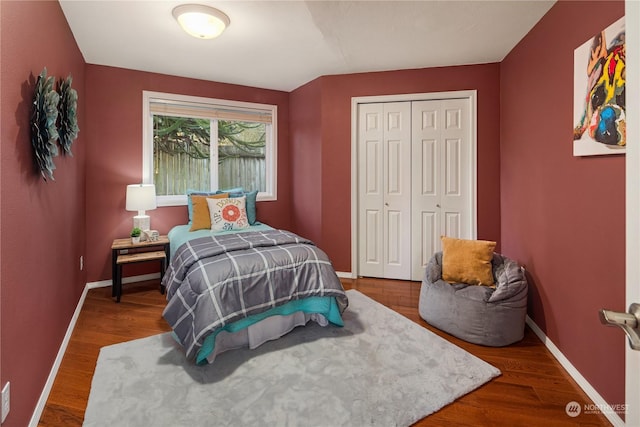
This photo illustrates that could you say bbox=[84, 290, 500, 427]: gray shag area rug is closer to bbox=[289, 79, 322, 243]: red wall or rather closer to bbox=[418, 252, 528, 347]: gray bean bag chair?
bbox=[418, 252, 528, 347]: gray bean bag chair

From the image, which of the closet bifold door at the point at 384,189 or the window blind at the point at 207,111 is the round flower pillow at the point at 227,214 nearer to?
the window blind at the point at 207,111

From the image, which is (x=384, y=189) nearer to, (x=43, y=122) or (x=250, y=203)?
(x=250, y=203)

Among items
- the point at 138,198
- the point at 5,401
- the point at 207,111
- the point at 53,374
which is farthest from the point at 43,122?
the point at 207,111

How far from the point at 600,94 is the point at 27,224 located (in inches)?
119

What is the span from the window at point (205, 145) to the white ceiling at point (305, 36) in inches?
17.1

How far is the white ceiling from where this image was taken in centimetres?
232

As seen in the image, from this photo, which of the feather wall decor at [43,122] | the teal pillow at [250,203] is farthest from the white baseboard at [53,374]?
the teal pillow at [250,203]

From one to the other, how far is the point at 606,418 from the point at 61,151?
367cm

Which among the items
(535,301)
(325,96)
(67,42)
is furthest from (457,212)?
(67,42)

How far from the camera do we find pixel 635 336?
2.06 ft

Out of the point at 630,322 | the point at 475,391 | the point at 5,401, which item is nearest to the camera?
the point at 630,322

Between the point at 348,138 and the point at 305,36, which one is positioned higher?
the point at 305,36

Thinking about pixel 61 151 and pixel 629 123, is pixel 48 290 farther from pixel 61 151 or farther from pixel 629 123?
pixel 629 123

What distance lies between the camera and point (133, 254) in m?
3.33
